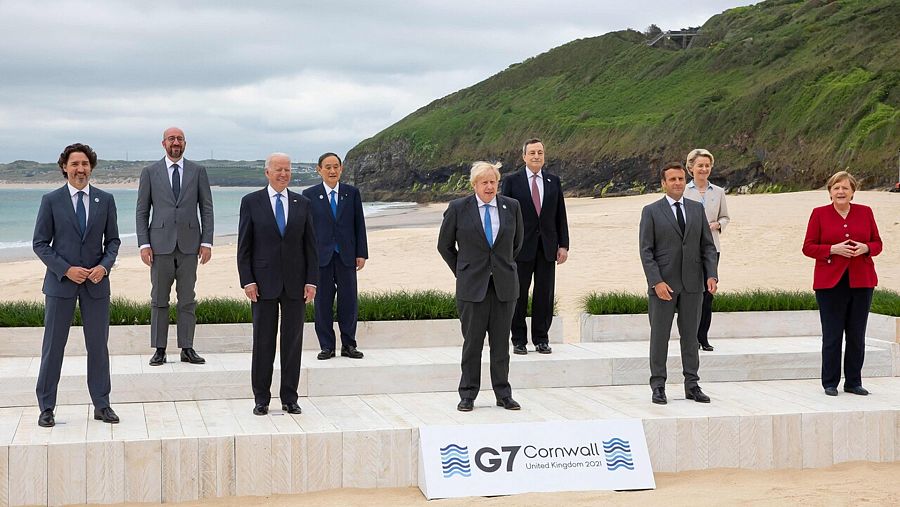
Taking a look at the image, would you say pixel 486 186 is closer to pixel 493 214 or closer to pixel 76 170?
pixel 493 214

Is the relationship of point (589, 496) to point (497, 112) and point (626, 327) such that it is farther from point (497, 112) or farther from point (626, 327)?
point (497, 112)

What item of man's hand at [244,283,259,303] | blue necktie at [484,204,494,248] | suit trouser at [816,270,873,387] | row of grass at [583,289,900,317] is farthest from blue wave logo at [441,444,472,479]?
row of grass at [583,289,900,317]

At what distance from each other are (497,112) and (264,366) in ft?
293

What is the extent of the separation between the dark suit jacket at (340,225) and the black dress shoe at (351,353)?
67 cm

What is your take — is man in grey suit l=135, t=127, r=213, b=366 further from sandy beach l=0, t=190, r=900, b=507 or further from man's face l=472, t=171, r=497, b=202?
man's face l=472, t=171, r=497, b=202

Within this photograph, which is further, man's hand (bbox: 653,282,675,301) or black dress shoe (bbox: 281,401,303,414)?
man's hand (bbox: 653,282,675,301)

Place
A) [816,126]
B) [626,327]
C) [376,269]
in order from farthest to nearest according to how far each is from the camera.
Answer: [816,126] < [376,269] < [626,327]

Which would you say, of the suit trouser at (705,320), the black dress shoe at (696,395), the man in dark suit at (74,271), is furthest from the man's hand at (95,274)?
the suit trouser at (705,320)


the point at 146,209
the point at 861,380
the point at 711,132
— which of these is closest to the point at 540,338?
the point at 861,380

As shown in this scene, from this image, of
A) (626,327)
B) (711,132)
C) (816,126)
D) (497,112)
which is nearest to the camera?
(626,327)

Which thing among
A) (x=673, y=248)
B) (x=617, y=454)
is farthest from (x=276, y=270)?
(x=673, y=248)

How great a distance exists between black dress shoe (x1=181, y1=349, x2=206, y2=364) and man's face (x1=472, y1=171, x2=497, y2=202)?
8.28 feet

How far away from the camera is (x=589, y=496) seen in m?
5.44

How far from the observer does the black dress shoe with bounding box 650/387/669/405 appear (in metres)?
6.67
